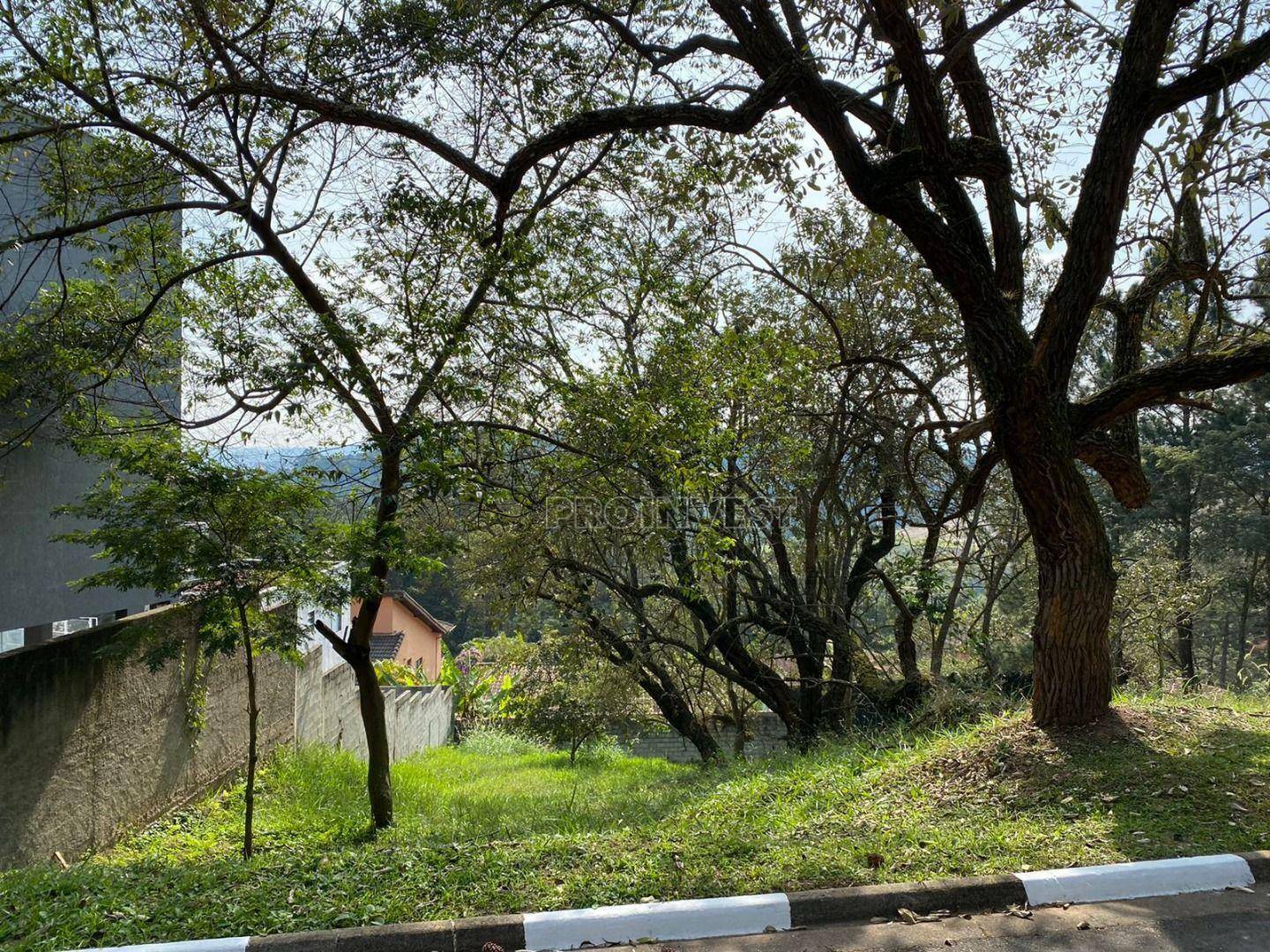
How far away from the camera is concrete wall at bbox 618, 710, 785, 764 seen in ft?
58.7

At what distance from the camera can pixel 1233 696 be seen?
27.0 feet

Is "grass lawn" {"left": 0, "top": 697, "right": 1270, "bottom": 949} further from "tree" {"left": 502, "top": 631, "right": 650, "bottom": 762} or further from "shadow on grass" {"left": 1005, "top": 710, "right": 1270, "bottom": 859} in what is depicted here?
"tree" {"left": 502, "top": 631, "right": 650, "bottom": 762}

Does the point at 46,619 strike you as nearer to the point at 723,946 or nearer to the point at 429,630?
the point at 723,946

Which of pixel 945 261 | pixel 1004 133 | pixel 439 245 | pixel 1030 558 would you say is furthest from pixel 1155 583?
pixel 439 245

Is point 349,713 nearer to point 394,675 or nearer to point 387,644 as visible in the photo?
Answer: point 394,675

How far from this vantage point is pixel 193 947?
3.84 metres

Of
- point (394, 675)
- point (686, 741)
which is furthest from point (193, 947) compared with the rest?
point (394, 675)

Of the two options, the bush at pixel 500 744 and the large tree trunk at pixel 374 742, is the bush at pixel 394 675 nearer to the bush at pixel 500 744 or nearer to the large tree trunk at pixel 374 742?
the bush at pixel 500 744

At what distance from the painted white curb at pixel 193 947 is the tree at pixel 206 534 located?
74.2 inches

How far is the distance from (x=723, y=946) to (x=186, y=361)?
26.3 ft

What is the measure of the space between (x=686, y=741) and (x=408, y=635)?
18306mm

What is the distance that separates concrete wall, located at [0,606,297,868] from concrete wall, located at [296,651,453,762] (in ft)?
6.73

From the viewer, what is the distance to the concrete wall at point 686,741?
17906 mm

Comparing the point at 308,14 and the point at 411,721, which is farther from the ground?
the point at 308,14
